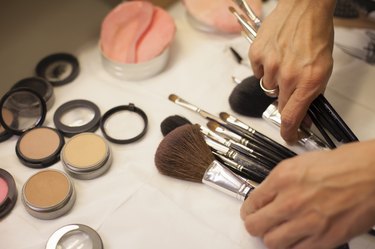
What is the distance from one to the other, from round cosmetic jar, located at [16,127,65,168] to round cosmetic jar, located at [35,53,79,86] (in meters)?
0.13

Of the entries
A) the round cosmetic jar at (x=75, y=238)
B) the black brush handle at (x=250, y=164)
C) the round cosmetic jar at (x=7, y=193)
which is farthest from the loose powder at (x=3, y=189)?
the black brush handle at (x=250, y=164)

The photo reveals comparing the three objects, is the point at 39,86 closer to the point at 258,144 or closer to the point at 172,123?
the point at 172,123

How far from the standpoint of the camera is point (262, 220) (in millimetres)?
535

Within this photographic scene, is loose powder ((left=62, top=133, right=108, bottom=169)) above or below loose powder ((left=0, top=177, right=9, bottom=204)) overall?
above

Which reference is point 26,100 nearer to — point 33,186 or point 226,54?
point 33,186

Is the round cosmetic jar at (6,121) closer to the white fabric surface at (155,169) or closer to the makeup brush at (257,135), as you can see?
the white fabric surface at (155,169)

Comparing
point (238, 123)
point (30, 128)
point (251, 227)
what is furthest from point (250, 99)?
point (30, 128)

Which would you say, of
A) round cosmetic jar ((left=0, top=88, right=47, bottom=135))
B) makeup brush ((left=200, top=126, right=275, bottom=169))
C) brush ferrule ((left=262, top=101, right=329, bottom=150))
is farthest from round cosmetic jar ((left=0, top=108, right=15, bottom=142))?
brush ferrule ((left=262, top=101, right=329, bottom=150))

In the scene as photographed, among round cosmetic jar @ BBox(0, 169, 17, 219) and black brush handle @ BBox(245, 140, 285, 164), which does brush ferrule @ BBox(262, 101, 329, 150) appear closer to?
black brush handle @ BBox(245, 140, 285, 164)

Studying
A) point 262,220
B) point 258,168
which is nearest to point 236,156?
point 258,168

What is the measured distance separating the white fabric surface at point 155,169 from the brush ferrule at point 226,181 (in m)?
0.02

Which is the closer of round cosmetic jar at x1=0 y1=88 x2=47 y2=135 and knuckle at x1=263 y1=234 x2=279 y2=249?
knuckle at x1=263 y1=234 x2=279 y2=249

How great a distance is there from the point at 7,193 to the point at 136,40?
372 mm

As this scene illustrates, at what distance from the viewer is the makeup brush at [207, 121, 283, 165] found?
67 centimetres
